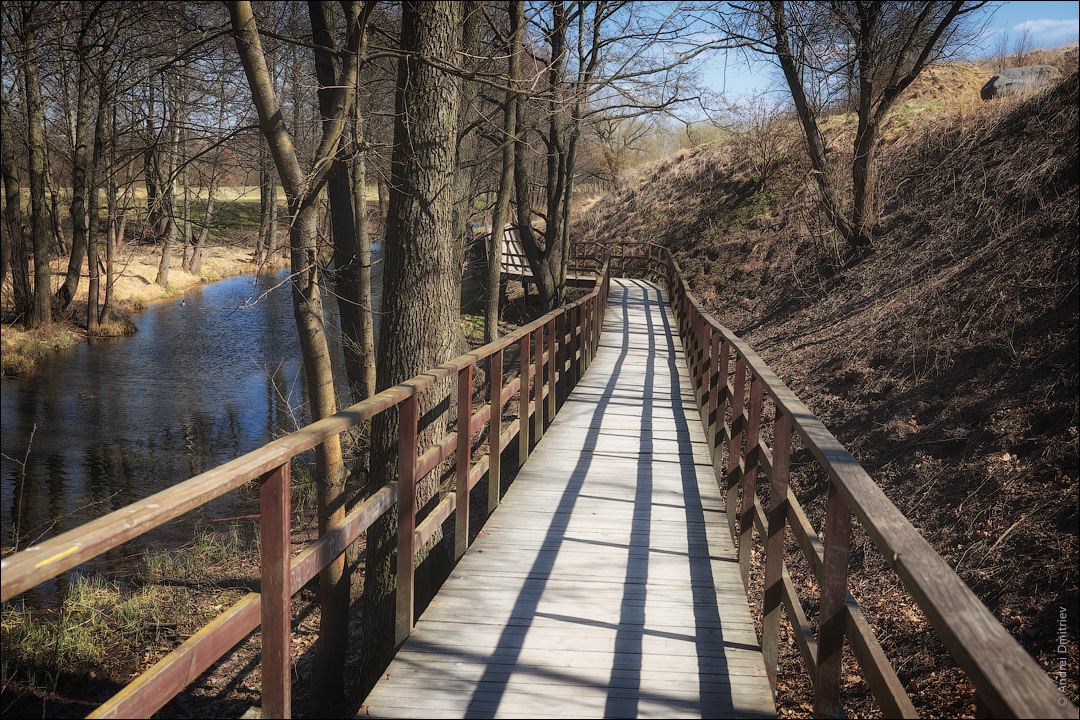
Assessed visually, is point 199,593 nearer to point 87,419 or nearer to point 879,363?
point 87,419

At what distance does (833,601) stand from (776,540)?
94cm

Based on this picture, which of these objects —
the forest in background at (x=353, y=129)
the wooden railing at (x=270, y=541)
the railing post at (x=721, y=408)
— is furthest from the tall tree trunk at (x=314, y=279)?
the railing post at (x=721, y=408)

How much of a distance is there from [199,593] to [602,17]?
11.8 metres

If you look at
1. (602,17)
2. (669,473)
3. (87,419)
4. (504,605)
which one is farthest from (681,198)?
(504,605)

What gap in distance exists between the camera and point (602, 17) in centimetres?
1413

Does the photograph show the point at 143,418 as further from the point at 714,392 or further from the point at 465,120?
the point at 714,392

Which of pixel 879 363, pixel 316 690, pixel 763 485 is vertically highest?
pixel 879 363

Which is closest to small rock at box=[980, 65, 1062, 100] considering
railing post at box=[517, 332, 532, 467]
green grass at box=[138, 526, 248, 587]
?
railing post at box=[517, 332, 532, 467]

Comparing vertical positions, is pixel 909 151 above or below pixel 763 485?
above

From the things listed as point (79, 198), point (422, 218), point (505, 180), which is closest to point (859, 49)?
point (505, 180)

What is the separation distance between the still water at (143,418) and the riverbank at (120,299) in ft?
1.35

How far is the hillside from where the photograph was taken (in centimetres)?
519

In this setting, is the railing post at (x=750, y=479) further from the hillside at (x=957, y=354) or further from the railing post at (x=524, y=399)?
the railing post at (x=524, y=399)

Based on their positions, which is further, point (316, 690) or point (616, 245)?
point (616, 245)
